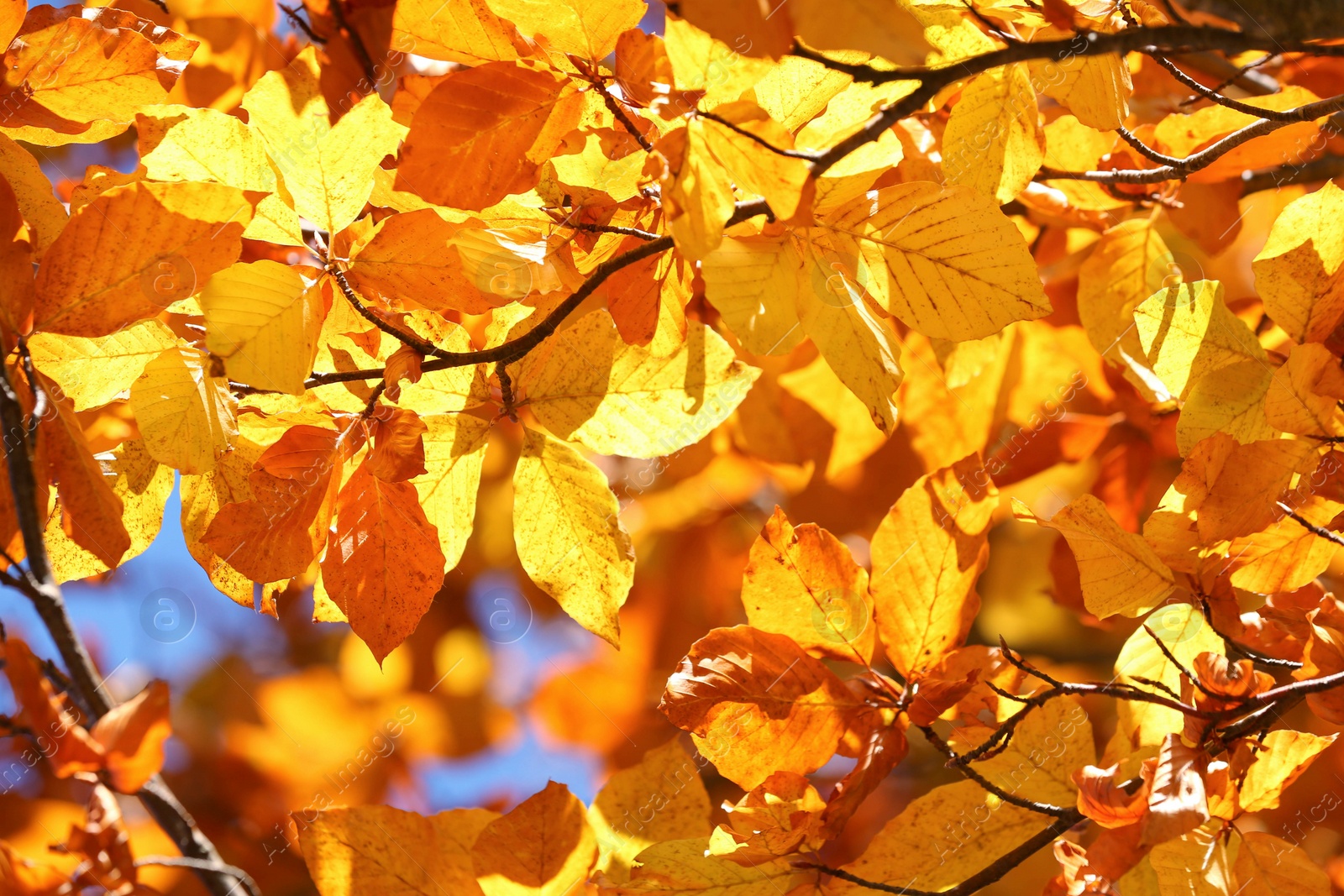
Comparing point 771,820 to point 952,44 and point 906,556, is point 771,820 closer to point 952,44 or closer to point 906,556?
point 906,556

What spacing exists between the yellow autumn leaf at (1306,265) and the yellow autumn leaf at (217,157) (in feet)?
1.80

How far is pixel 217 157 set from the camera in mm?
471

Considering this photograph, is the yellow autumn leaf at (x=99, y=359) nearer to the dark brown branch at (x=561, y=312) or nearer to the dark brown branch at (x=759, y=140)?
the dark brown branch at (x=561, y=312)

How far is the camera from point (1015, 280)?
1.38 ft

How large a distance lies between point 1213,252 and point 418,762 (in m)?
1.31

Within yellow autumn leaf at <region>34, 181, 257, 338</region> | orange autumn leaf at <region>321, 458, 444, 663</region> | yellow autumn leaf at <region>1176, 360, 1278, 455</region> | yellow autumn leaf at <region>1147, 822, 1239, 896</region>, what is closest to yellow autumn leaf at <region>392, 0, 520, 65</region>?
yellow autumn leaf at <region>34, 181, 257, 338</region>

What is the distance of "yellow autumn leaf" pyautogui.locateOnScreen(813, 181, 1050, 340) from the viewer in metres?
0.42

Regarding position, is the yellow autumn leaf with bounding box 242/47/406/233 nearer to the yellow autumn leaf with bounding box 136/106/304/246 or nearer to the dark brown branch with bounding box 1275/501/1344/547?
the yellow autumn leaf with bounding box 136/106/304/246

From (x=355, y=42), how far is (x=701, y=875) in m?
0.74

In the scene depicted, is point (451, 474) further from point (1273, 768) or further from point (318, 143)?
point (1273, 768)

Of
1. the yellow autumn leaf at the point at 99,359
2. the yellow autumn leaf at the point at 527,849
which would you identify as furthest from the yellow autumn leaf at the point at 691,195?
the yellow autumn leaf at the point at 527,849

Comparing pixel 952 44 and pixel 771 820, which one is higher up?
pixel 952 44

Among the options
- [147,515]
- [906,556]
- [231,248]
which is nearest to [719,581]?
[906,556]

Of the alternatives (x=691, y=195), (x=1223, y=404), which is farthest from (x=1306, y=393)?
(x=691, y=195)
